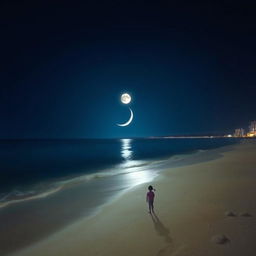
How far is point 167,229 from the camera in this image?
9281 mm

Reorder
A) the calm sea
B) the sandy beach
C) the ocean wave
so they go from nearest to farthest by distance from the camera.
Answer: the sandy beach → the ocean wave → the calm sea

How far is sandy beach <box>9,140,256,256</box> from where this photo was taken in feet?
25.5

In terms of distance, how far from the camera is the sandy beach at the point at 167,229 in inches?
306

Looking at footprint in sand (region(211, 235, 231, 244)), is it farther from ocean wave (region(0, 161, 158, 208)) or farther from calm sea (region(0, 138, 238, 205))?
calm sea (region(0, 138, 238, 205))

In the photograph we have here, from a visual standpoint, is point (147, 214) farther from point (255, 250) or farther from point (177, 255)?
point (255, 250)

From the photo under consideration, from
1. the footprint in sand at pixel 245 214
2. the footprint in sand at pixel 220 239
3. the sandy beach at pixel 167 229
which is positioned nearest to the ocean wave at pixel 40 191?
the sandy beach at pixel 167 229

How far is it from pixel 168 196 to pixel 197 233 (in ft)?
19.3

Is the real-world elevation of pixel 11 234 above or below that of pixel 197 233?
below

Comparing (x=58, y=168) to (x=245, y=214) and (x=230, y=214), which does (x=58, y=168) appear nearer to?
(x=230, y=214)

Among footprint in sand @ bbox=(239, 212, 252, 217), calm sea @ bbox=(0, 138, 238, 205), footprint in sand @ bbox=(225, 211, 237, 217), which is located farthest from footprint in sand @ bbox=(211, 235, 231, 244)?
calm sea @ bbox=(0, 138, 238, 205)

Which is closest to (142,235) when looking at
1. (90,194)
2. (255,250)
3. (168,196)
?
(255,250)

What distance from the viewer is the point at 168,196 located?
574 inches

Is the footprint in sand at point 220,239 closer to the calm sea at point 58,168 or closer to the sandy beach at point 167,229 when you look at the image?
the sandy beach at point 167,229

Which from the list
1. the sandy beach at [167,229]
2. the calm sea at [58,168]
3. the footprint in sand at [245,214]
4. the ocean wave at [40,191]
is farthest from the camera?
the calm sea at [58,168]
